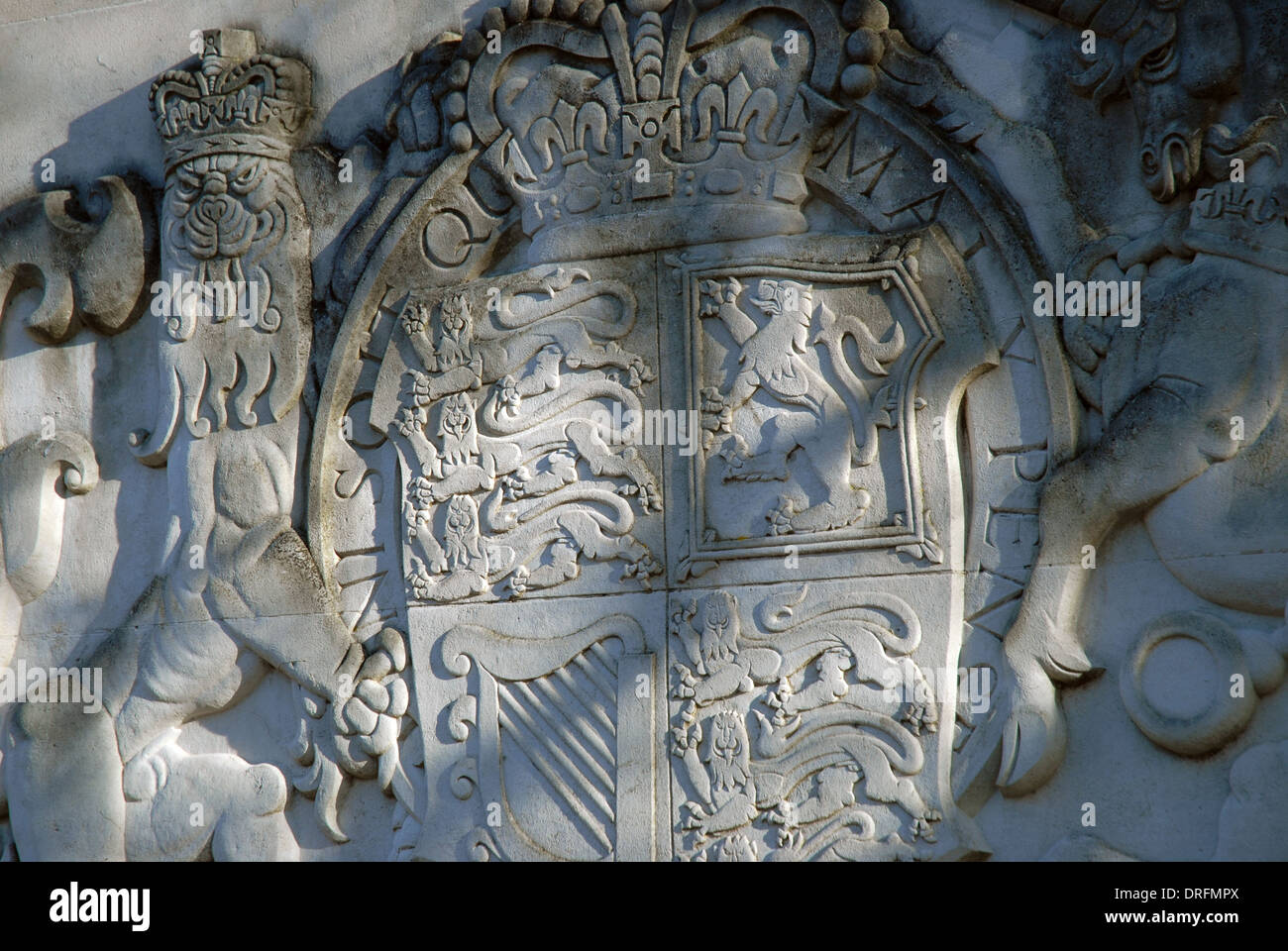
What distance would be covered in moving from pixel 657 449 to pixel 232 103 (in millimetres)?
1692

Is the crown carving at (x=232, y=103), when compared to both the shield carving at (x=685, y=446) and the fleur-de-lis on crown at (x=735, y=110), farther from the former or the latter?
the fleur-de-lis on crown at (x=735, y=110)

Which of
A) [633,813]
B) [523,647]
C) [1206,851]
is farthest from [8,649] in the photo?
[1206,851]

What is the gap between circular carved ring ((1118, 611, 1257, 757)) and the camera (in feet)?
11.6

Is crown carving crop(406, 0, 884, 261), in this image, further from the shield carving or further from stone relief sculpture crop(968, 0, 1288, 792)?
stone relief sculpture crop(968, 0, 1288, 792)

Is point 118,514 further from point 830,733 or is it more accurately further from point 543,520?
point 830,733

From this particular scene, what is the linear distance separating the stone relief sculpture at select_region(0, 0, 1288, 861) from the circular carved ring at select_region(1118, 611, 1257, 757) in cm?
1

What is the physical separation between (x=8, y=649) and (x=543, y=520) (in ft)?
5.84

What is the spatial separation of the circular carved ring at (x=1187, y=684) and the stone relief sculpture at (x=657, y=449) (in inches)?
0.4

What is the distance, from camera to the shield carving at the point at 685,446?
383 centimetres

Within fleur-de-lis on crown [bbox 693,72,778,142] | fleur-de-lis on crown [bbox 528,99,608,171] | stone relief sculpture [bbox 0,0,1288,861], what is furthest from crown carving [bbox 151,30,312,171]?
fleur-de-lis on crown [bbox 693,72,778,142]

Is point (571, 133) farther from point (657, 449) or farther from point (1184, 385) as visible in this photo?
point (1184, 385)

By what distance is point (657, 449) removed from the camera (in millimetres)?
4113

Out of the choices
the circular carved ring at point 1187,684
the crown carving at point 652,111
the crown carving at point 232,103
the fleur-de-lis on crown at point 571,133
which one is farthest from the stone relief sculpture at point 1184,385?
the crown carving at point 232,103

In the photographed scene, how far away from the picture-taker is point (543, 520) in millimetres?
4168
